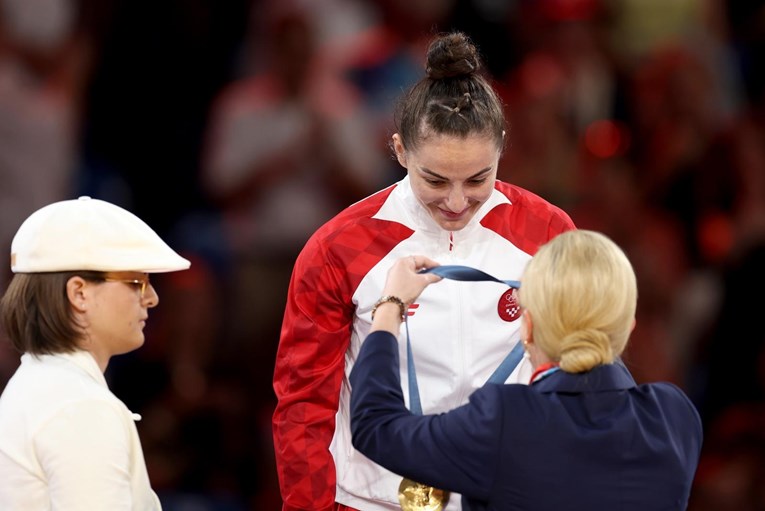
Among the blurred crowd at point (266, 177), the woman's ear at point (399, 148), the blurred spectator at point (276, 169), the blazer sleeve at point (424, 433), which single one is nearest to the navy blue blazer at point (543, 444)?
the blazer sleeve at point (424, 433)

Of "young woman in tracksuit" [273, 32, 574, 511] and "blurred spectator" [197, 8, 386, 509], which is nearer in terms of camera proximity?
"young woman in tracksuit" [273, 32, 574, 511]

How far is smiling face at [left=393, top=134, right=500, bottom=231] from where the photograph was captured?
2408mm

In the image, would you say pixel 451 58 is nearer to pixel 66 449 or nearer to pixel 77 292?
pixel 77 292

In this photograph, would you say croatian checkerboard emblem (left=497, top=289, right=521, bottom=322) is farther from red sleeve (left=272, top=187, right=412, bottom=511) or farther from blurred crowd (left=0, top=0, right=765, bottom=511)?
blurred crowd (left=0, top=0, right=765, bottom=511)

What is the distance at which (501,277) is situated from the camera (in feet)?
8.27

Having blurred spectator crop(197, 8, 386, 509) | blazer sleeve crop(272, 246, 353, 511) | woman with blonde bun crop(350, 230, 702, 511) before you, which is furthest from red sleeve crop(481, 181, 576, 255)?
blurred spectator crop(197, 8, 386, 509)

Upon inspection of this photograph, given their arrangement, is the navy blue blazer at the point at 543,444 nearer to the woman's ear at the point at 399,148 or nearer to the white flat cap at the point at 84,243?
the white flat cap at the point at 84,243

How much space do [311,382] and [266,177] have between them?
8.22 feet

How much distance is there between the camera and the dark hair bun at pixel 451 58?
8.07 feet

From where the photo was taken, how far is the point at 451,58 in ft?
8.07

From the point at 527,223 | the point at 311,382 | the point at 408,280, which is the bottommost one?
the point at 311,382

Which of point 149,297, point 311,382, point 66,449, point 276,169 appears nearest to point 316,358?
point 311,382

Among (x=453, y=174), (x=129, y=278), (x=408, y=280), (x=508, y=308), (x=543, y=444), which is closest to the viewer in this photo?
(x=543, y=444)

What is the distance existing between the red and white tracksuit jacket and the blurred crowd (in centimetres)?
221
